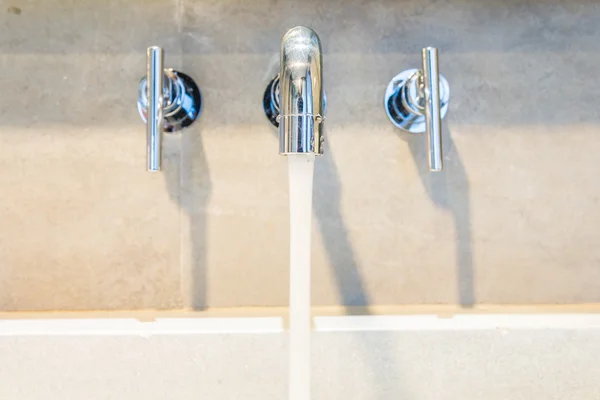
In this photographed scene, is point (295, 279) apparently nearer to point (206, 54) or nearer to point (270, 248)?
point (270, 248)

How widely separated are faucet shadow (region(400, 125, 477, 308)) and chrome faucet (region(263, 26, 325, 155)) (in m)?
0.23

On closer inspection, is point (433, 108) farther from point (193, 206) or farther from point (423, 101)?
point (193, 206)

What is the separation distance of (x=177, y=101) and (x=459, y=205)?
0.35 metres

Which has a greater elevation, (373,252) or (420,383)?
(373,252)

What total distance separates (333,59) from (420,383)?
37 centimetres

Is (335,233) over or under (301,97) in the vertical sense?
under

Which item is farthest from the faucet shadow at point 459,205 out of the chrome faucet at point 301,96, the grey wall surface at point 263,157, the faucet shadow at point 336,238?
the chrome faucet at point 301,96

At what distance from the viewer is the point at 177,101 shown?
52 cm

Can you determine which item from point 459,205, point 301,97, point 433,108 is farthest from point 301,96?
point 459,205

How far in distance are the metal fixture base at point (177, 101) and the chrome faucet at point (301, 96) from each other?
18cm

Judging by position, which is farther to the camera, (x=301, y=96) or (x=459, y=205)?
(x=459, y=205)

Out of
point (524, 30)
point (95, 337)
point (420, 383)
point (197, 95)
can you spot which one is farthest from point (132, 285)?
point (524, 30)

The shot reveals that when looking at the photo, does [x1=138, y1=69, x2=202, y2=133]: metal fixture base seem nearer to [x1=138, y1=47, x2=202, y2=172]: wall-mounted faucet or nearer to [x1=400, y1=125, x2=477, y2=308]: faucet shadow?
[x1=138, y1=47, x2=202, y2=172]: wall-mounted faucet

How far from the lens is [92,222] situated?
1.79 ft
